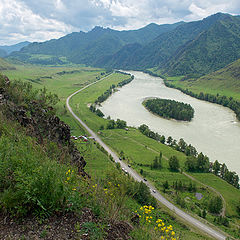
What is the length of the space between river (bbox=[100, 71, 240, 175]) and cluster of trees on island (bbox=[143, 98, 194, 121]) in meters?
2.92

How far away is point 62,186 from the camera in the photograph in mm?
7238

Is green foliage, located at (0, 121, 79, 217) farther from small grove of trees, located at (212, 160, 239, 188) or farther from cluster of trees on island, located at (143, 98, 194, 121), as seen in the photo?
cluster of trees on island, located at (143, 98, 194, 121)

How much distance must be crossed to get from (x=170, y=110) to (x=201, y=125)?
769 inches

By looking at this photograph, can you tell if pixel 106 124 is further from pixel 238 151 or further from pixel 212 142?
pixel 238 151

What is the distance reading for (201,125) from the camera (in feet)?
301

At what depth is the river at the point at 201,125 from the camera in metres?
67.7

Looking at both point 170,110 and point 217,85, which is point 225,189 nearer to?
point 170,110

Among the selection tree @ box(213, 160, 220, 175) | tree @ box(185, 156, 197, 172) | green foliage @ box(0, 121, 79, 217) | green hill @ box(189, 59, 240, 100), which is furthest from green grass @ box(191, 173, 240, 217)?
green hill @ box(189, 59, 240, 100)

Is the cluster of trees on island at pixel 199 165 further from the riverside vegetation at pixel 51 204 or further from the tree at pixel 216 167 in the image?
the riverside vegetation at pixel 51 204

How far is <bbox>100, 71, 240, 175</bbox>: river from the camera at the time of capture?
67688 millimetres

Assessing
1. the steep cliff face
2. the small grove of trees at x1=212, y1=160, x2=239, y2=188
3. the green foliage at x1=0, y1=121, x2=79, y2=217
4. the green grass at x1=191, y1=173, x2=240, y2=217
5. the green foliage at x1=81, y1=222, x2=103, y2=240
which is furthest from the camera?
the small grove of trees at x1=212, y1=160, x2=239, y2=188

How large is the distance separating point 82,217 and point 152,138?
7387 cm

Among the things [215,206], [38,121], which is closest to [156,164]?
[215,206]

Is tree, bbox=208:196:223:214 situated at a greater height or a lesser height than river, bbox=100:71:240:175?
lesser
